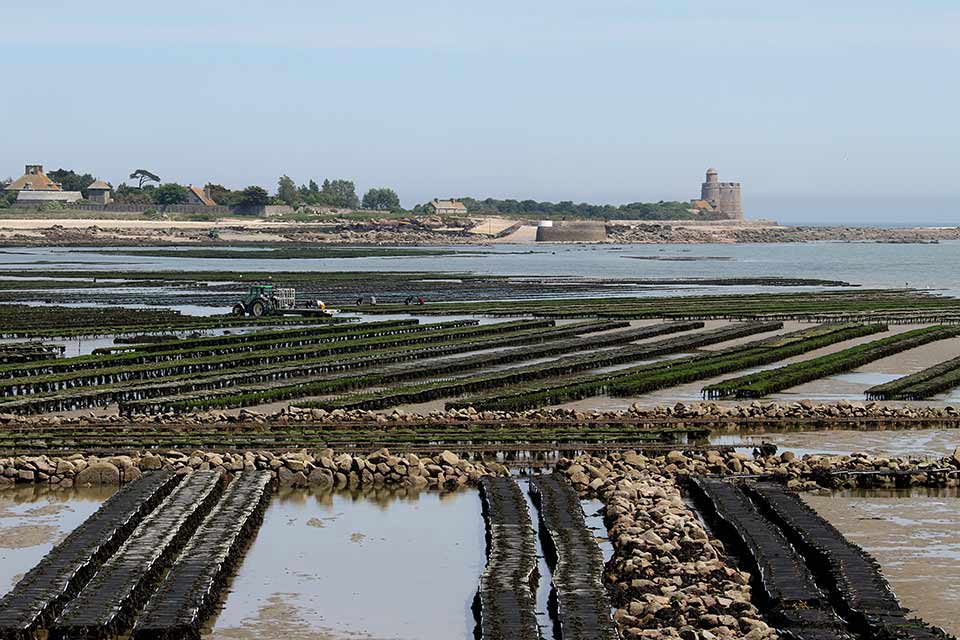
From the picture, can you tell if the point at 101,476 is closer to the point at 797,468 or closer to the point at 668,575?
the point at 668,575

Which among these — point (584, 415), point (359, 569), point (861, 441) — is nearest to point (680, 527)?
point (359, 569)

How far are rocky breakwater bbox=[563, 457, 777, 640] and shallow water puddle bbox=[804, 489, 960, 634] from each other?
9.15 feet

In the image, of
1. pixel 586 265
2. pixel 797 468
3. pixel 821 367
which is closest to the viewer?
pixel 797 468

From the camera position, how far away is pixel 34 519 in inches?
1073

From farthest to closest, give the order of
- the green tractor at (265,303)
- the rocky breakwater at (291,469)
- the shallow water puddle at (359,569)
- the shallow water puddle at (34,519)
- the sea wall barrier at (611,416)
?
the green tractor at (265,303) < the sea wall barrier at (611,416) < the rocky breakwater at (291,469) < the shallow water puddle at (34,519) < the shallow water puddle at (359,569)

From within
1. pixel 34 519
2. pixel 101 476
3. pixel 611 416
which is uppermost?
pixel 611 416

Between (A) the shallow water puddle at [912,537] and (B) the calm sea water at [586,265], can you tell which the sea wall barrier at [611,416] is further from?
(B) the calm sea water at [586,265]

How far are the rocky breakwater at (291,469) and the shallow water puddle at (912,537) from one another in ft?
24.3

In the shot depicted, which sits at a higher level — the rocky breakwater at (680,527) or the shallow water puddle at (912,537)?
the rocky breakwater at (680,527)

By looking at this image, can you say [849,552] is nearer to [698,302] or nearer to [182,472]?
[182,472]

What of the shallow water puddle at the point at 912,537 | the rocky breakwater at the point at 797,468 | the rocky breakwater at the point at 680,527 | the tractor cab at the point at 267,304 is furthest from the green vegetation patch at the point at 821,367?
the tractor cab at the point at 267,304

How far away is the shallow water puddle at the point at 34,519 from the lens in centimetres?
2405

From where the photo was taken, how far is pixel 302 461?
30734 mm

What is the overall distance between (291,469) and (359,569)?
679 cm
